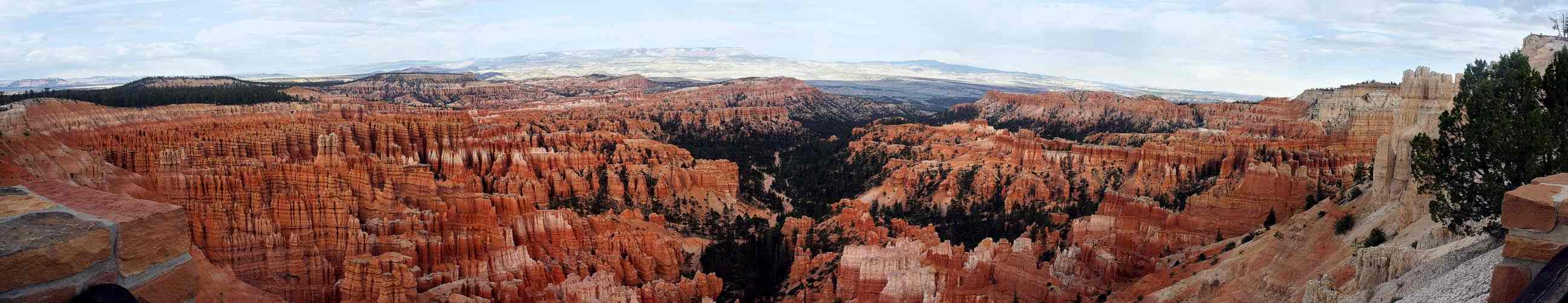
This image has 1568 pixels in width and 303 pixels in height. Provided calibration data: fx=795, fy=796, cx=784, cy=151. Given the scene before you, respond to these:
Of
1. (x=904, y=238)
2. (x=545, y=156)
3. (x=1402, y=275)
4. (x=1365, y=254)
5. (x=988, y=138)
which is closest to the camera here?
(x=1402, y=275)

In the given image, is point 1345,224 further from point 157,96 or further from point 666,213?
point 157,96

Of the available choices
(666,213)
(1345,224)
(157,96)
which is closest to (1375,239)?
(1345,224)

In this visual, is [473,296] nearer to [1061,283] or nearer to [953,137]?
[1061,283]

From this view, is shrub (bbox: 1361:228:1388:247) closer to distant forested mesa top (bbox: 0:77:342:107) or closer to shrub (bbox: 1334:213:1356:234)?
shrub (bbox: 1334:213:1356:234)

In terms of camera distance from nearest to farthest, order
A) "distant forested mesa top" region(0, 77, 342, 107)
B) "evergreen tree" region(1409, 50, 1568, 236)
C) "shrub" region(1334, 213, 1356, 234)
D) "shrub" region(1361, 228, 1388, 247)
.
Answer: "evergreen tree" region(1409, 50, 1568, 236) < "shrub" region(1361, 228, 1388, 247) < "shrub" region(1334, 213, 1356, 234) < "distant forested mesa top" region(0, 77, 342, 107)

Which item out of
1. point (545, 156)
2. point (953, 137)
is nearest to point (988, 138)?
point (953, 137)

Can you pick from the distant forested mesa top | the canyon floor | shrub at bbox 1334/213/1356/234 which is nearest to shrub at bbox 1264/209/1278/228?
the canyon floor
